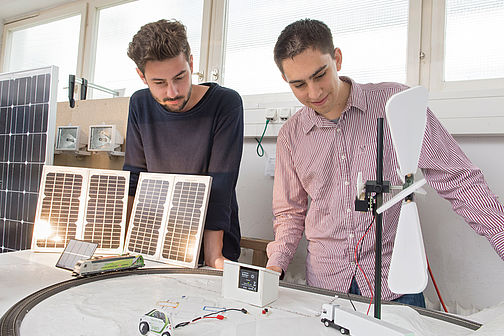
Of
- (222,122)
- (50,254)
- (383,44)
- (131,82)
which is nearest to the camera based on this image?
(50,254)

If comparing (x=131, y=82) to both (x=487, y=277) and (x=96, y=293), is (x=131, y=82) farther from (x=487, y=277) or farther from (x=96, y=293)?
(x=487, y=277)

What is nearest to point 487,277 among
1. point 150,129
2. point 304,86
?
point 304,86

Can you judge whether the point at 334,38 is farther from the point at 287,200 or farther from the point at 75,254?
the point at 75,254

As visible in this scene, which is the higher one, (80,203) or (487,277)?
(80,203)

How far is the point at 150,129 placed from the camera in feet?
5.37

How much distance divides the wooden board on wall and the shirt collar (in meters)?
1.40

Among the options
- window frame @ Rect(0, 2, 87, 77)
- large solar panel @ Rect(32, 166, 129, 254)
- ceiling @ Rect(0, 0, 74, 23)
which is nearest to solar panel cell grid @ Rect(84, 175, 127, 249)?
large solar panel @ Rect(32, 166, 129, 254)

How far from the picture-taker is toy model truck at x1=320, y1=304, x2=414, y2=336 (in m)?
0.67

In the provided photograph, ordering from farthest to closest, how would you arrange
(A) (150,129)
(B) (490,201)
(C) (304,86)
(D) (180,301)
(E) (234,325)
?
(A) (150,129) < (C) (304,86) < (B) (490,201) < (D) (180,301) < (E) (234,325)

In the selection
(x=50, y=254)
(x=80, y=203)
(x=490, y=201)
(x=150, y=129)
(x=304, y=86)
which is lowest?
(x=50, y=254)

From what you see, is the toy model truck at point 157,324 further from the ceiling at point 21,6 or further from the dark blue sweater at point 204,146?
the ceiling at point 21,6

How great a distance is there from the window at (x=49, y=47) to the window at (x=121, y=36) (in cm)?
29

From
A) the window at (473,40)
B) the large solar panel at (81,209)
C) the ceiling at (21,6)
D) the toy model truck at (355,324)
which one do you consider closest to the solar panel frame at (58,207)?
the large solar panel at (81,209)

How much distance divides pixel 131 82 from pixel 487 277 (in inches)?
104
